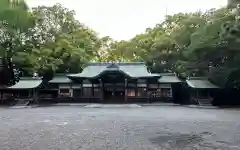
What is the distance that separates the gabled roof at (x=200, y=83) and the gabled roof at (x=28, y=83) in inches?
585

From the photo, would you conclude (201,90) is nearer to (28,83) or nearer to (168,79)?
(168,79)

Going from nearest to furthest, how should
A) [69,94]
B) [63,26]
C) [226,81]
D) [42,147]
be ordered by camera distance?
[42,147]
[226,81]
[69,94]
[63,26]

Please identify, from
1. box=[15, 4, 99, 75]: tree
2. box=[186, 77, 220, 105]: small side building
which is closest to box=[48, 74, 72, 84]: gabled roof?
box=[15, 4, 99, 75]: tree

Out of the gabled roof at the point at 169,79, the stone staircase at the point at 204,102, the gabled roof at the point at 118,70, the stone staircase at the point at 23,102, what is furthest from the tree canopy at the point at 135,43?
the stone staircase at the point at 23,102

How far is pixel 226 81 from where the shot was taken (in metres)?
28.9

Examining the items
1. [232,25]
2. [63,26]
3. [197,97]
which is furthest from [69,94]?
[232,25]

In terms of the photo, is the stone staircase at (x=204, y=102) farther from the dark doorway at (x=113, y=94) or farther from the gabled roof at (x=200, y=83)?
the dark doorway at (x=113, y=94)

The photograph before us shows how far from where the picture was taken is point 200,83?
31.1m

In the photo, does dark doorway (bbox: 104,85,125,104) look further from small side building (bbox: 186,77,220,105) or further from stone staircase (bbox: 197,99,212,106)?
stone staircase (bbox: 197,99,212,106)

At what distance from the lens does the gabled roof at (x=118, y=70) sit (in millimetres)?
33906

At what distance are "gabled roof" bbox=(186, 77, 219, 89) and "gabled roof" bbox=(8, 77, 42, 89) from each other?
14865mm

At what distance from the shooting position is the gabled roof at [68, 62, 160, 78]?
111ft

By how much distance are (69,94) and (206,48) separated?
15029 mm

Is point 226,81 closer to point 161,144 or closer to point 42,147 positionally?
point 161,144
